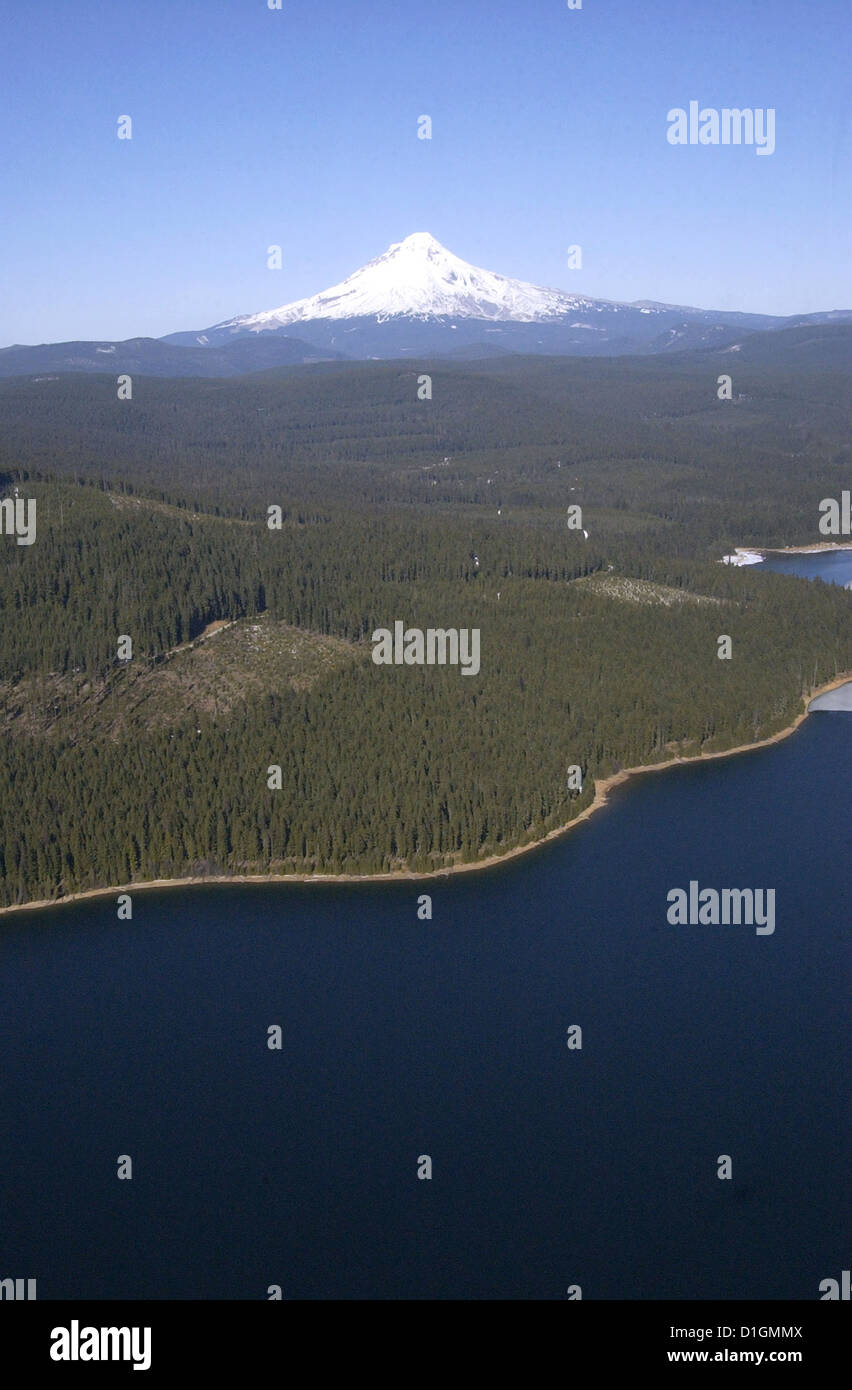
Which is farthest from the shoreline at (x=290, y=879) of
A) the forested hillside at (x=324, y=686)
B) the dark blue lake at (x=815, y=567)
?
the dark blue lake at (x=815, y=567)

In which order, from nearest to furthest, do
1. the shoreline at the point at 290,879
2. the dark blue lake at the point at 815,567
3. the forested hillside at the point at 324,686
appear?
1. the shoreline at the point at 290,879
2. the forested hillside at the point at 324,686
3. the dark blue lake at the point at 815,567

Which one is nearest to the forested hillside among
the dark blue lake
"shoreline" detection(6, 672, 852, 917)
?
"shoreline" detection(6, 672, 852, 917)

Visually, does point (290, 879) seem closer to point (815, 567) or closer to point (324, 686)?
point (324, 686)

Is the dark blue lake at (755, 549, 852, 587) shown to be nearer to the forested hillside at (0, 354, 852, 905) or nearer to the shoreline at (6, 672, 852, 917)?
the forested hillside at (0, 354, 852, 905)

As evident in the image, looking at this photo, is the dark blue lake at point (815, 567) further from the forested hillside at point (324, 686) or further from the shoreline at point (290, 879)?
the shoreline at point (290, 879)

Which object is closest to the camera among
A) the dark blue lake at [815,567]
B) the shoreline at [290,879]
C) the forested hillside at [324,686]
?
the shoreline at [290,879]

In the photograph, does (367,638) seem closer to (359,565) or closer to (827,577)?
(359,565)

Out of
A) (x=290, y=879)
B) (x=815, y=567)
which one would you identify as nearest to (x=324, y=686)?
(x=290, y=879)

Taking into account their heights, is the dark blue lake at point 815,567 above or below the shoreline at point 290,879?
→ above

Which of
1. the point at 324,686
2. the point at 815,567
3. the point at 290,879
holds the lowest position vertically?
the point at 290,879

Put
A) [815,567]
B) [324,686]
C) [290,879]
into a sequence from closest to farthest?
1. [290,879]
2. [324,686]
3. [815,567]

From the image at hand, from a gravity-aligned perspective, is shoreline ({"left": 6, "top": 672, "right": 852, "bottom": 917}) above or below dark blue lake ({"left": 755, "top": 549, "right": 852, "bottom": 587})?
below

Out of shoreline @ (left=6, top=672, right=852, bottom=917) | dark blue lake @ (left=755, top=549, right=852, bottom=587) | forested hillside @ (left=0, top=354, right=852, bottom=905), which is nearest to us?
shoreline @ (left=6, top=672, right=852, bottom=917)
